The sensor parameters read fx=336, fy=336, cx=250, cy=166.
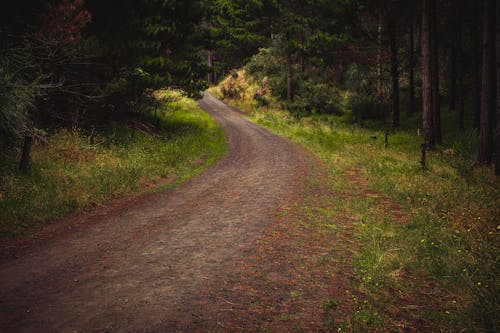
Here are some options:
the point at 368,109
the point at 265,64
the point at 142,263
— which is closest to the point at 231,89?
the point at 265,64

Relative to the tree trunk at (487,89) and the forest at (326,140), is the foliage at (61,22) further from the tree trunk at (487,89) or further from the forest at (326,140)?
the tree trunk at (487,89)

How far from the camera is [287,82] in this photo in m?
34.4

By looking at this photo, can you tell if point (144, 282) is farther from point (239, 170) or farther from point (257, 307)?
point (239, 170)

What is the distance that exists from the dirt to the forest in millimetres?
700

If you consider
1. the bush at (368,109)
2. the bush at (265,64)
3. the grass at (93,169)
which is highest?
the bush at (265,64)

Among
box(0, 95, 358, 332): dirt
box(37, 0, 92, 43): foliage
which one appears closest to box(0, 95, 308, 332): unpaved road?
box(0, 95, 358, 332): dirt

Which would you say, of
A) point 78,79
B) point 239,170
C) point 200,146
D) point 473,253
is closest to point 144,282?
point 473,253

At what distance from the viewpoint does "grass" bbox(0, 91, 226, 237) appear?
845cm

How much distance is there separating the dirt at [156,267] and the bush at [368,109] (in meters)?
19.7

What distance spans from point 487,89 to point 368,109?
15012mm

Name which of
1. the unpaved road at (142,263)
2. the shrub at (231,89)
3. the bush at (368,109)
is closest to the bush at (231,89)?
the shrub at (231,89)

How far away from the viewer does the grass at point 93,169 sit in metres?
8.45

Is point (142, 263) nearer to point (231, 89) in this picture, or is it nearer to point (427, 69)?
point (427, 69)

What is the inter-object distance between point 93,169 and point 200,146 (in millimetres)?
7894
